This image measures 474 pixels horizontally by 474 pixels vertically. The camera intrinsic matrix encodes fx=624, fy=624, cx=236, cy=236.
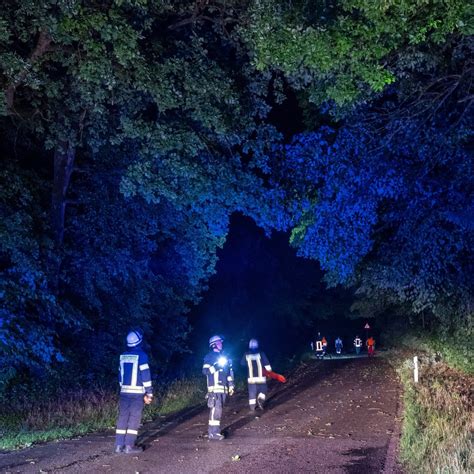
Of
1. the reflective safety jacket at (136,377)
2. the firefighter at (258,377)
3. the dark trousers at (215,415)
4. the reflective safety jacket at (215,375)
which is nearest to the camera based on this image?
the reflective safety jacket at (136,377)

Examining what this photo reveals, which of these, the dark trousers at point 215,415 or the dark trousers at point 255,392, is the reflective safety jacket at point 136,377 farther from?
the dark trousers at point 255,392

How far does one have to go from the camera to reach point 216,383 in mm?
11227

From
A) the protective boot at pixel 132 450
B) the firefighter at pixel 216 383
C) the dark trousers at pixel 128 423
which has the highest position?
the firefighter at pixel 216 383

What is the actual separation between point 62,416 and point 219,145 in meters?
7.21

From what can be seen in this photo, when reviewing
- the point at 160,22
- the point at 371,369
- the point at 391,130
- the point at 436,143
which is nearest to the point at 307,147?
the point at 391,130

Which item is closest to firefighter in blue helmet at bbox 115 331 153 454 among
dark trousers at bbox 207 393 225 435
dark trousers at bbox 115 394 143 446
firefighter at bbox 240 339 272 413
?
dark trousers at bbox 115 394 143 446

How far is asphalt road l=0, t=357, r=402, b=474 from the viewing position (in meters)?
8.79

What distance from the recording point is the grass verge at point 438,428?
787 centimetres

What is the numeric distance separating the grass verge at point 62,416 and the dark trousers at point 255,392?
1.97m

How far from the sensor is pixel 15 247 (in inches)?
517

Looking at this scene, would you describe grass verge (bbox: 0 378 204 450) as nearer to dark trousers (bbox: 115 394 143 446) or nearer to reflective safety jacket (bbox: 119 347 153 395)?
dark trousers (bbox: 115 394 143 446)

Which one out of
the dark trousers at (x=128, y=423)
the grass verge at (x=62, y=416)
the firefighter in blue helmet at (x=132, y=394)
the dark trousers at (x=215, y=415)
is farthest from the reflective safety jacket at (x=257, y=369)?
the dark trousers at (x=128, y=423)

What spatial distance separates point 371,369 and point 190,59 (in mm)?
15798

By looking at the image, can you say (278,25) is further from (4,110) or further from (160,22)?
(4,110)
